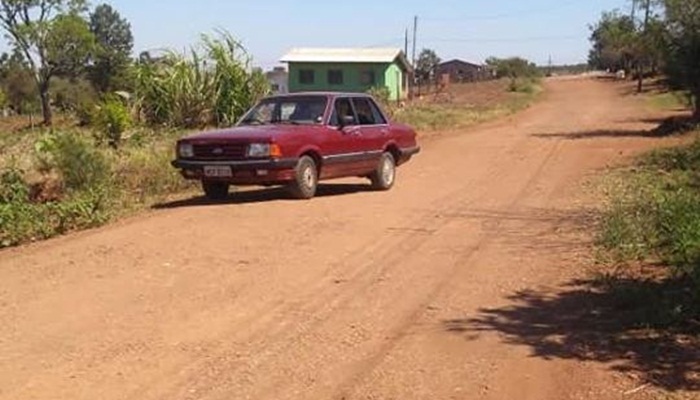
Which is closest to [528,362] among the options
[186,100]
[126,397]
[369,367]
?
[369,367]

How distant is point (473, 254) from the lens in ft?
30.8

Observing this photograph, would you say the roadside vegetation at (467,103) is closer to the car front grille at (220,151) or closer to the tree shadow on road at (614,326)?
the car front grille at (220,151)

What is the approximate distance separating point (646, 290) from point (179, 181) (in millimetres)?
9499

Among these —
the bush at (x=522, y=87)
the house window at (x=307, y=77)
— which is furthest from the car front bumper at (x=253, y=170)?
the house window at (x=307, y=77)

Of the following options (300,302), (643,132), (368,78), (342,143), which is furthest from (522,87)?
(300,302)

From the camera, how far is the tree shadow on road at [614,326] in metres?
5.81

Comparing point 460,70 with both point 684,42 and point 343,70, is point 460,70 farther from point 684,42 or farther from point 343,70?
point 684,42

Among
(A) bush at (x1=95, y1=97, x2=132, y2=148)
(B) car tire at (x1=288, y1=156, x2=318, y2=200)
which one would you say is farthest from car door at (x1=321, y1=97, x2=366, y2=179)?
(A) bush at (x1=95, y1=97, x2=132, y2=148)

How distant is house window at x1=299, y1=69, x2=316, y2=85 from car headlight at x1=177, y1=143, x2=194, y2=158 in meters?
53.5

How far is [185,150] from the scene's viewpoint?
1349 cm

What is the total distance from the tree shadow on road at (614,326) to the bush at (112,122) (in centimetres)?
1463

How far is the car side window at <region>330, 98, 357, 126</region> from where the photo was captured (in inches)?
571

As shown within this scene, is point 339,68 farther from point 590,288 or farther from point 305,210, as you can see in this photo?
point 590,288

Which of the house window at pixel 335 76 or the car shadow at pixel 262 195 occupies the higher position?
the car shadow at pixel 262 195
